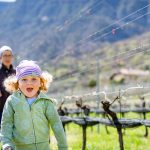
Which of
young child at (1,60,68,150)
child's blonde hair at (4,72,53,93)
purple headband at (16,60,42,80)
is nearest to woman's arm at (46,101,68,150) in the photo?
young child at (1,60,68,150)

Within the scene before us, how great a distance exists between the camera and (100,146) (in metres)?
11.9

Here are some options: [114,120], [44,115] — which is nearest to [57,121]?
[44,115]

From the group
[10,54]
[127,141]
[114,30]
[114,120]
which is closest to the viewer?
[10,54]

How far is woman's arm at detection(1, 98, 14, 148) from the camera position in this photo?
17.9 ft

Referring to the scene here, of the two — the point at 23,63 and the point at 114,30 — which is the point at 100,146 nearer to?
the point at 114,30

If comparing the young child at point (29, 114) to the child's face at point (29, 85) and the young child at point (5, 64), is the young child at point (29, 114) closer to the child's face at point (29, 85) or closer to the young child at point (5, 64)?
the child's face at point (29, 85)

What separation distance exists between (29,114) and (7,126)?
0.26 metres

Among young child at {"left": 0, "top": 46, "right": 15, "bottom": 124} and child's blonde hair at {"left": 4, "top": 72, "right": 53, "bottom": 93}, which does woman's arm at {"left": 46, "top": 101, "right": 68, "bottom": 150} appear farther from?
young child at {"left": 0, "top": 46, "right": 15, "bottom": 124}

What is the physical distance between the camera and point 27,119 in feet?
18.6

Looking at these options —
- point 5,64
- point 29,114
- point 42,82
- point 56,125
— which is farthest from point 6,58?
point 56,125

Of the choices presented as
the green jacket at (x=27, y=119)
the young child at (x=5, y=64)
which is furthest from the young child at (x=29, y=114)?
the young child at (x=5, y=64)

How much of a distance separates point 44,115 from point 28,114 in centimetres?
17

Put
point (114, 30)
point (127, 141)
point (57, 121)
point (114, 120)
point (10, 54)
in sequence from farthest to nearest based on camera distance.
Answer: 1. point (127, 141)
2. point (114, 30)
3. point (114, 120)
4. point (10, 54)
5. point (57, 121)

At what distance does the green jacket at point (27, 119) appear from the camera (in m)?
5.63
